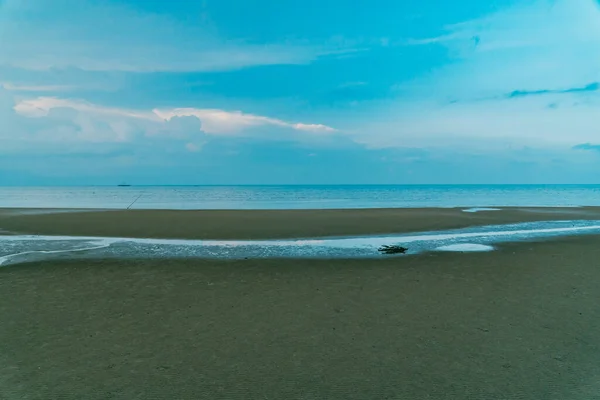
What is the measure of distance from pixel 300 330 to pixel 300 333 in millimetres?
157

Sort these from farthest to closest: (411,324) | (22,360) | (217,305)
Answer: (217,305), (411,324), (22,360)

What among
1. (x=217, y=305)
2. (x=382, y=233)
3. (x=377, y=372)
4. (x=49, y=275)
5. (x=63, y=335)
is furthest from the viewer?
(x=382, y=233)

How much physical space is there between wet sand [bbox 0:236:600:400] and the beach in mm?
32

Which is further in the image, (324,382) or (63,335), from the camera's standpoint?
(63,335)

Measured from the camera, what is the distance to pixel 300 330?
8438mm

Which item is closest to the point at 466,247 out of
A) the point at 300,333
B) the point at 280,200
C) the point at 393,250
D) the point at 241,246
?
the point at 393,250

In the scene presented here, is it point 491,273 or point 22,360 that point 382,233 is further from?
point 22,360

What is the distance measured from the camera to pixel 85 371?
663 centimetres

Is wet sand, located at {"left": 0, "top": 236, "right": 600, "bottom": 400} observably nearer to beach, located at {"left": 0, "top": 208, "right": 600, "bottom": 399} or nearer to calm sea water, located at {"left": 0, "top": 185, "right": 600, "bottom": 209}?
beach, located at {"left": 0, "top": 208, "right": 600, "bottom": 399}

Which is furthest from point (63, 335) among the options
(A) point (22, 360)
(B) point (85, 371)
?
(B) point (85, 371)

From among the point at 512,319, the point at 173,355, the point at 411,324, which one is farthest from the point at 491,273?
the point at 173,355

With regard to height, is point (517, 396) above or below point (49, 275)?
below

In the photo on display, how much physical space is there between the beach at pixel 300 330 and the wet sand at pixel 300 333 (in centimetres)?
3

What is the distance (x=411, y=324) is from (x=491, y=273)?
20.4 feet
